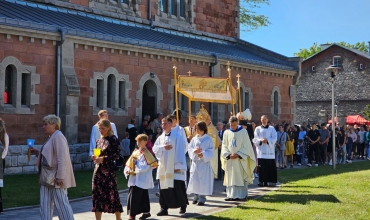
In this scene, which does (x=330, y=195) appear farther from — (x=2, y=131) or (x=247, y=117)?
(x=2, y=131)

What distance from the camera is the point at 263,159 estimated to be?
17141mm

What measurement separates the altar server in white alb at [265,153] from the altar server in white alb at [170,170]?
538 centimetres

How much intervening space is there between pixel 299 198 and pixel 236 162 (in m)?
1.67

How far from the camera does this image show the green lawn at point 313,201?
1154 centimetres

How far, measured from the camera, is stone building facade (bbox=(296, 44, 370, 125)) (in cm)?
5338

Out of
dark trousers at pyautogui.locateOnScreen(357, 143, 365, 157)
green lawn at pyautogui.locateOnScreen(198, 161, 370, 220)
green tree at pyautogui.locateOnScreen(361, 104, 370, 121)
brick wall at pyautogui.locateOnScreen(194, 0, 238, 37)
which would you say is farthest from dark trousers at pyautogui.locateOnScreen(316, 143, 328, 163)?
green tree at pyautogui.locateOnScreen(361, 104, 370, 121)

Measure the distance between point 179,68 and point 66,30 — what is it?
20.2 ft

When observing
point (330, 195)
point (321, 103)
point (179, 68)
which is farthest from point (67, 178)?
point (321, 103)

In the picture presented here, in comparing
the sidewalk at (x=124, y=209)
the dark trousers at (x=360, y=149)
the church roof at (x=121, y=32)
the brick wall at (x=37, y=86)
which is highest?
the church roof at (x=121, y=32)

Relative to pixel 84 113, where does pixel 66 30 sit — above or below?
above

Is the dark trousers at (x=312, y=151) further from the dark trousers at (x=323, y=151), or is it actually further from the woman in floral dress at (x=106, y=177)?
the woman in floral dress at (x=106, y=177)

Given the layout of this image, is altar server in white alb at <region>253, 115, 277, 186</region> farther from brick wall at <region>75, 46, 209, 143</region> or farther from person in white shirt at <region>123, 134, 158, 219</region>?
person in white shirt at <region>123, 134, 158, 219</region>

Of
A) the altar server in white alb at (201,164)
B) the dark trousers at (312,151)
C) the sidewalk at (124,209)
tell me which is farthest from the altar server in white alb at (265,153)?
the dark trousers at (312,151)

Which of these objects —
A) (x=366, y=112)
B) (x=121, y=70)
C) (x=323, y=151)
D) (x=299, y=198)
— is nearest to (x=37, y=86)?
(x=121, y=70)
